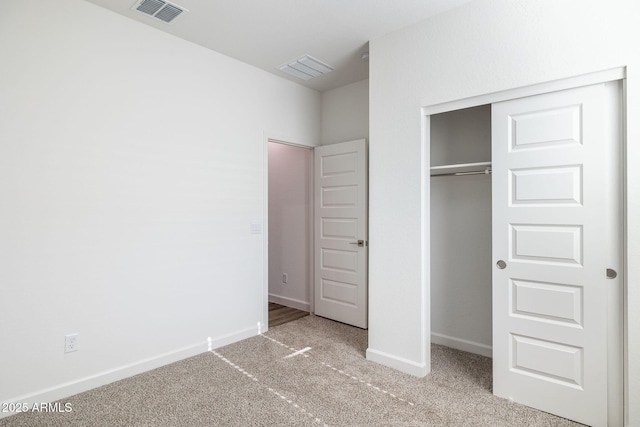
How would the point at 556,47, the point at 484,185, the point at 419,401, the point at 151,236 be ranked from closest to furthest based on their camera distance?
the point at 556,47, the point at 419,401, the point at 151,236, the point at 484,185

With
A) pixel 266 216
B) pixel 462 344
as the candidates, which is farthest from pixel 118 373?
pixel 462 344

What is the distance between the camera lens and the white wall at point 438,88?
190 centimetres

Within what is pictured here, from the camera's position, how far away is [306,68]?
363cm

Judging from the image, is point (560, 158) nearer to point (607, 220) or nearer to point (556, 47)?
point (607, 220)

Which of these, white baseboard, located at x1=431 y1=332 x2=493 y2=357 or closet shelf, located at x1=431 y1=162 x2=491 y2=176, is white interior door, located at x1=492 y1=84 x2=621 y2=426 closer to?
closet shelf, located at x1=431 y1=162 x2=491 y2=176

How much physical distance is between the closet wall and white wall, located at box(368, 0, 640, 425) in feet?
2.13

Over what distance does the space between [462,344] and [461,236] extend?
3.29 ft

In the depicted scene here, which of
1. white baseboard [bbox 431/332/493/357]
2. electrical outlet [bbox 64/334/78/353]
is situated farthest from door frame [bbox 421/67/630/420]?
electrical outlet [bbox 64/334/78/353]

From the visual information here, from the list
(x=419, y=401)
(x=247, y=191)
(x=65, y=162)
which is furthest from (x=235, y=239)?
(x=419, y=401)

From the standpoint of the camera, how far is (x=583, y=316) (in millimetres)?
2057

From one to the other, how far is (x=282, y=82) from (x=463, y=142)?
6.77 feet

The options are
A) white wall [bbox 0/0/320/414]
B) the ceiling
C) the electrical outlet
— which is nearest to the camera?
white wall [bbox 0/0/320/414]

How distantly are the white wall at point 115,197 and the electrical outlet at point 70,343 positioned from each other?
3 cm

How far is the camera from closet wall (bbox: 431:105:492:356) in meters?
3.06
